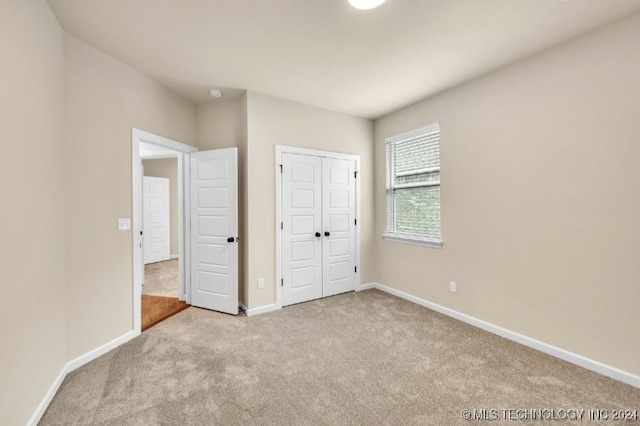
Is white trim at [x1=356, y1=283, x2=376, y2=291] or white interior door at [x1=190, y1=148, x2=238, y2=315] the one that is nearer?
white interior door at [x1=190, y1=148, x2=238, y2=315]

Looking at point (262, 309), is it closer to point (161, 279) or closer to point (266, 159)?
point (266, 159)

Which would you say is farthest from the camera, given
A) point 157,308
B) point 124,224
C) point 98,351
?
point 157,308

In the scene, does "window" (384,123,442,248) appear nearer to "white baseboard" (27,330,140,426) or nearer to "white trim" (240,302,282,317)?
"white trim" (240,302,282,317)

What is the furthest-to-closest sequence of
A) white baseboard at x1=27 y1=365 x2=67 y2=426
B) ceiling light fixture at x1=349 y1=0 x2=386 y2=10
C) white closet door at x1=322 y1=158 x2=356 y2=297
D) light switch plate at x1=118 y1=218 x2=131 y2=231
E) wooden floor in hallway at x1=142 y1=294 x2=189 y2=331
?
→ white closet door at x1=322 y1=158 x2=356 y2=297
wooden floor in hallway at x1=142 y1=294 x2=189 y2=331
light switch plate at x1=118 y1=218 x2=131 y2=231
ceiling light fixture at x1=349 y1=0 x2=386 y2=10
white baseboard at x1=27 y1=365 x2=67 y2=426

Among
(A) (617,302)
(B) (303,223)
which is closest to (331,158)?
(B) (303,223)

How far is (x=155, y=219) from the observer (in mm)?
6547

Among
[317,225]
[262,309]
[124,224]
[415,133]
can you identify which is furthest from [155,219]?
[415,133]

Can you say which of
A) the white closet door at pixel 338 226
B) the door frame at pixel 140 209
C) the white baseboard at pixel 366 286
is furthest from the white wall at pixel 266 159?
the white baseboard at pixel 366 286

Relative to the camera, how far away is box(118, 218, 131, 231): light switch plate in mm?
2607

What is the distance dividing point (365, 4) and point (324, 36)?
509 millimetres

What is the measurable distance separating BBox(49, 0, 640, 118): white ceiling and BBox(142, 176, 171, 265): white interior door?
13.8 feet

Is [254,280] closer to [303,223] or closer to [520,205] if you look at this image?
[303,223]

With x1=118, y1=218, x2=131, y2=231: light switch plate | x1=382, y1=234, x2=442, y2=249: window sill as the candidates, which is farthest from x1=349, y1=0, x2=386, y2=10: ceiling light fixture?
x1=118, y1=218, x2=131, y2=231: light switch plate

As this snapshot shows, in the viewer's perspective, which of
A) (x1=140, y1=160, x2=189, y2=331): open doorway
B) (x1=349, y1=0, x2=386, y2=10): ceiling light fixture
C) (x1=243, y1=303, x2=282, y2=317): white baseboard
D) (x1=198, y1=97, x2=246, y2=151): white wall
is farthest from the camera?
(x1=140, y1=160, x2=189, y2=331): open doorway
